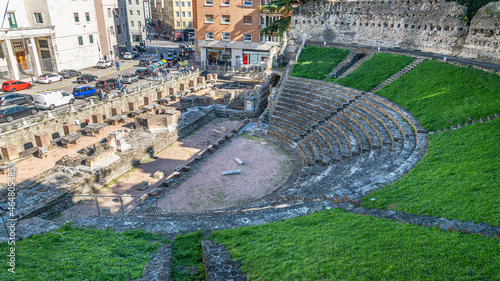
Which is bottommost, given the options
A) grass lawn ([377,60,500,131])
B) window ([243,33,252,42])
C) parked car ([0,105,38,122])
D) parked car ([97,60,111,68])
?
parked car ([0,105,38,122])

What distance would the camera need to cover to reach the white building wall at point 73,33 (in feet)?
135

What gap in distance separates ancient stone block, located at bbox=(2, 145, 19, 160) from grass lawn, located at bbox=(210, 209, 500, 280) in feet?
56.8

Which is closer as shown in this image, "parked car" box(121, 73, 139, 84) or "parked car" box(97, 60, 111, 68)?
"parked car" box(121, 73, 139, 84)

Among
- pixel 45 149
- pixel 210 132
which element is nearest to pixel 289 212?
pixel 210 132

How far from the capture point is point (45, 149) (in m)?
20.4

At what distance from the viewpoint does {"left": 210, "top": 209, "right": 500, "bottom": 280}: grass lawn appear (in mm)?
6352

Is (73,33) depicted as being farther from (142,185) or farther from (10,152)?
(142,185)

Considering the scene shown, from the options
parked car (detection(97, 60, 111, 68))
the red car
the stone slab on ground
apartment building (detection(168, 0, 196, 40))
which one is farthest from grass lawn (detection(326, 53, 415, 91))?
apartment building (detection(168, 0, 196, 40))

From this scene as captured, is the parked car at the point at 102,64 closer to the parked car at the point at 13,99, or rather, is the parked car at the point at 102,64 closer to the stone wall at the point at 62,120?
the stone wall at the point at 62,120

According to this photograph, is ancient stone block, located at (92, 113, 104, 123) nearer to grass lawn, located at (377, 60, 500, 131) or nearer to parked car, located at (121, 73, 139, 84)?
parked car, located at (121, 73, 139, 84)

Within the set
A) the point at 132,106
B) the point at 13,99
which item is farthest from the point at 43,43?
the point at 132,106

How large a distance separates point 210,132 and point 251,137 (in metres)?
3.67

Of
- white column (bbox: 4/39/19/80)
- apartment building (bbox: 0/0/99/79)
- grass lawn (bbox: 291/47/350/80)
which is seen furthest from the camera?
apartment building (bbox: 0/0/99/79)

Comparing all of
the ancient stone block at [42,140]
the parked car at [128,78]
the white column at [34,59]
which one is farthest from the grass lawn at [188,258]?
the white column at [34,59]
